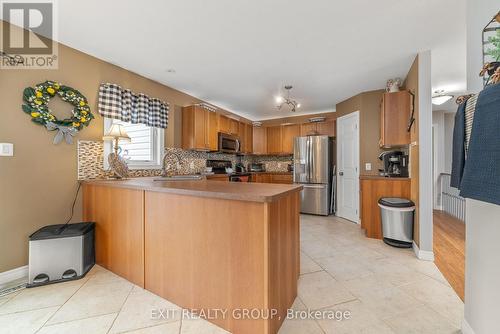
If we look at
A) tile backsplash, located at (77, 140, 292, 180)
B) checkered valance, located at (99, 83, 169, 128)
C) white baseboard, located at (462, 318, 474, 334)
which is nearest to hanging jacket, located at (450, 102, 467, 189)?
white baseboard, located at (462, 318, 474, 334)

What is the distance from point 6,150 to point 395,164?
466 centimetres

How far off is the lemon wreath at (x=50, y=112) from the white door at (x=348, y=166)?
14.0 feet

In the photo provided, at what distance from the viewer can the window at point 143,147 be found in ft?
10.2

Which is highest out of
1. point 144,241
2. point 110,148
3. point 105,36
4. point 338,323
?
point 105,36

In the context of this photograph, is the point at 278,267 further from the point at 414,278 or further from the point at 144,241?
the point at 414,278

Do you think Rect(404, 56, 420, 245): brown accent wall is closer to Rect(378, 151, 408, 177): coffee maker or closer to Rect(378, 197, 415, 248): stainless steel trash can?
Rect(378, 197, 415, 248): stainless steel trash can

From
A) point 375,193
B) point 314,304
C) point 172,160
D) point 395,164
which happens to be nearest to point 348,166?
point 395,164

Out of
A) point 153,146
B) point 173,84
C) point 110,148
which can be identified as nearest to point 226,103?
point 173,84

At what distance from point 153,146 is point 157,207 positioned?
6.45 ft

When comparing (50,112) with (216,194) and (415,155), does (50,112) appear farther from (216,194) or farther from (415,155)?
(415,155)

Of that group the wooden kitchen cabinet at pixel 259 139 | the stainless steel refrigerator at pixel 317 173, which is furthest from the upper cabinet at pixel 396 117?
the wooden kitchen cabinet at pixel 259 139

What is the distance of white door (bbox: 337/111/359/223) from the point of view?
4.20 m

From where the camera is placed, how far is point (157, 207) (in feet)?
5.73

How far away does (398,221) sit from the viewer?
2852 millimetres
